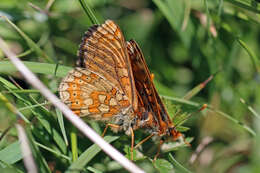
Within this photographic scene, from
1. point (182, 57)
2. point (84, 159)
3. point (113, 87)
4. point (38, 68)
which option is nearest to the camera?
point (84, 159)

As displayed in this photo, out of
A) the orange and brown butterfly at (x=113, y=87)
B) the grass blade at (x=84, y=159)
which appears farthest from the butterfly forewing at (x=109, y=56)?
the grass blade at (x=84, y=159)

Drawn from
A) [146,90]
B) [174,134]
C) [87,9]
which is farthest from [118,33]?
[174,134]

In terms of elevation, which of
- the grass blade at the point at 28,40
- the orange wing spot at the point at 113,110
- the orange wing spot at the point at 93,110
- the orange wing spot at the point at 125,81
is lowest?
the orange wing spot at the point at 113,110

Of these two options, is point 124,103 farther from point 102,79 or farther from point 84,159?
point 84,159

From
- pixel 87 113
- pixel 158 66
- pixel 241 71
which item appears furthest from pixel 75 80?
pixel 241 71

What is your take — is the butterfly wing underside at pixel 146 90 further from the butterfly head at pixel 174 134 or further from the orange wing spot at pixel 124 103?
the orange wing spot at pixel 124 103

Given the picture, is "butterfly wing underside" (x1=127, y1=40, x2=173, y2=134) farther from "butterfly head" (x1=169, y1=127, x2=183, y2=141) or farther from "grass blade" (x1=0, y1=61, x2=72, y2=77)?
"grass blade" (x1=0, y1=61, x2=72, y2=77)
